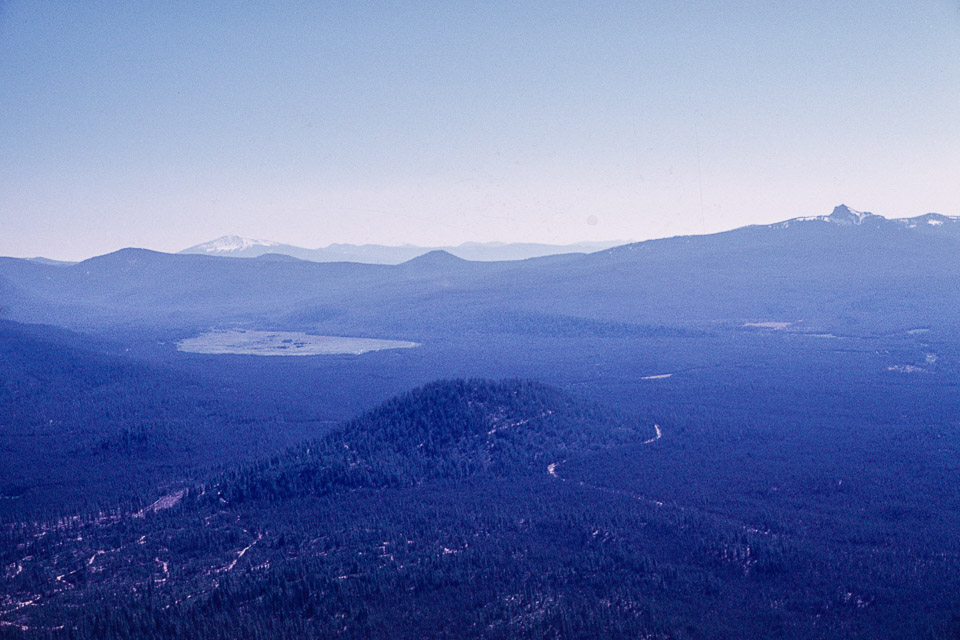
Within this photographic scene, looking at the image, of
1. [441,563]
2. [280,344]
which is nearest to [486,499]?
[441,563]

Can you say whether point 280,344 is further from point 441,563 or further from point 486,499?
point 441,563

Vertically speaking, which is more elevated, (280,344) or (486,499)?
(280,344)

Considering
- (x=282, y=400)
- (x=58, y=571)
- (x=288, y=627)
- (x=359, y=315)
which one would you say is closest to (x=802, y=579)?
(x=288, y=627)

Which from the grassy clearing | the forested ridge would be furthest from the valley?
the grassy clearing

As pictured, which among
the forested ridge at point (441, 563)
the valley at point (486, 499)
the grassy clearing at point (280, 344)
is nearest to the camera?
the forested ridge at point (441, 563)

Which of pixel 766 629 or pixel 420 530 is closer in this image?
pixel 766 629

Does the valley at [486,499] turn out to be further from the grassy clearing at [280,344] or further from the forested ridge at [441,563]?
the grassy clearing at [280,344]

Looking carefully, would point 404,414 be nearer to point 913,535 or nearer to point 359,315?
point 913,535

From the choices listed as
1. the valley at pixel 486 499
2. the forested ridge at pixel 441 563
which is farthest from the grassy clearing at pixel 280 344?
the forested ridge at pixel 441 563

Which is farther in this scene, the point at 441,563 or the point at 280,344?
the point at 280,344

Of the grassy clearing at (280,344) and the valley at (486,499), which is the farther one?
the grassy clearing at (280,344)

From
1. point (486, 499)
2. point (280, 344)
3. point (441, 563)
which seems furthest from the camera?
point (280, 344)
